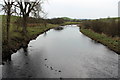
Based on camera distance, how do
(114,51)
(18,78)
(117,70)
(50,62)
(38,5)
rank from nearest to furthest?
(18,78)
(117,70)
(50,62)
(114,51)
(38,5)

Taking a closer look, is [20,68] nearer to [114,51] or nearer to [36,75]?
[36,75]

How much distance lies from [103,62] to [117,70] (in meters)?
2.84

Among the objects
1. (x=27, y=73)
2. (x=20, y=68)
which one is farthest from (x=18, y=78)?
(x=20, y=68)

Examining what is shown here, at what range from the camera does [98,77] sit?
12672mm

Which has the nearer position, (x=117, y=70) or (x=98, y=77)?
(x=98, y=77)

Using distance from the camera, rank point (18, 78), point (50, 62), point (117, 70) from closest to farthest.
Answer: point (18, 78) → point (117, 70) → point (50, 62)

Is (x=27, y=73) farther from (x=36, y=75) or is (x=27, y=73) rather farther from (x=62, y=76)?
(x=62, y=76)

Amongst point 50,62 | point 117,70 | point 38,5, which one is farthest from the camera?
point 38,5

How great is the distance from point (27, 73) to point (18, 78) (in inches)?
49.5

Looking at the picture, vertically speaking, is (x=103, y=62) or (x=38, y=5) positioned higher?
(x=38, y=5)

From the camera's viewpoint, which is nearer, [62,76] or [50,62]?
[62,76]

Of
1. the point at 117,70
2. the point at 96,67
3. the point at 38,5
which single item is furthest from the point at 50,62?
the point at 38,5

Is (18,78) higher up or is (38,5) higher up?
(38,5)

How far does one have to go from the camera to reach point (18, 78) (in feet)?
39.6
